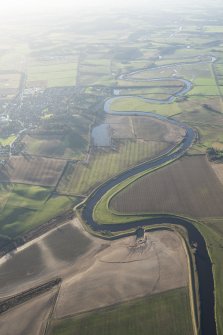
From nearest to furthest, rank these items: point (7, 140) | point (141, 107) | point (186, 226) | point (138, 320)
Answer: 1. point (138, 320)
2. point (186, 226)
3. point (7, 140)
4. point (141, 107)

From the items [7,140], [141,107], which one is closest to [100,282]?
[7,140]

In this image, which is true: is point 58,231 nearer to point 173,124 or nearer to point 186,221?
point 186,221

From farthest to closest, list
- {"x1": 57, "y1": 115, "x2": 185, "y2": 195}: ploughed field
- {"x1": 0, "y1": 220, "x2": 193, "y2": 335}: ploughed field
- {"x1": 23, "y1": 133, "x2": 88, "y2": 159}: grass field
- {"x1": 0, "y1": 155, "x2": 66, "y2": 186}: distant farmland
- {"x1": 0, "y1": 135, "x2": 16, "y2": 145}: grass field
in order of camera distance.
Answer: {"x1": 0, "y1": 135, "x2": 16, "y2": 145}: grass field, {"x1": 23, "y1": 133, "x2": 88, "y2": 159}: grass field, {"x1": 0, "y1": 155, "x2": 66, "y2": 186}: distant farmland, {"x1": 57, "y1": 115, "x2": 185, "y2": 195}: ploughed field, {"x1": 0, "y1": 220, "x2": 193, "y2": 335}: ploughed field

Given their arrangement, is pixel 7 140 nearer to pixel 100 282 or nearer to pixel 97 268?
pixel 97 268

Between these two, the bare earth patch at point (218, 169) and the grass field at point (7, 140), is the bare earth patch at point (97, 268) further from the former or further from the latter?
the grass field at point (7, 140)

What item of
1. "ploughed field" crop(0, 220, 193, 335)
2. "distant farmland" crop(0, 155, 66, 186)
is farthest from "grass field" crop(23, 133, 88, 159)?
"ploughed field" crop(0, 220, 193, 335)

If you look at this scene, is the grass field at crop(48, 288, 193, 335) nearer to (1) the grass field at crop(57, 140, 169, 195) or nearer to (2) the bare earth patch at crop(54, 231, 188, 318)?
(2) the bare earth patch at crop(54, 231, 188, 318)

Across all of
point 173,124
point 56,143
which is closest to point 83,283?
point 56,143
